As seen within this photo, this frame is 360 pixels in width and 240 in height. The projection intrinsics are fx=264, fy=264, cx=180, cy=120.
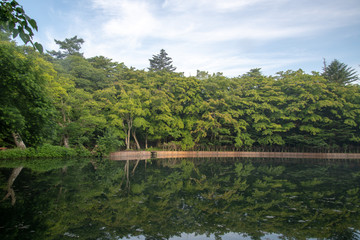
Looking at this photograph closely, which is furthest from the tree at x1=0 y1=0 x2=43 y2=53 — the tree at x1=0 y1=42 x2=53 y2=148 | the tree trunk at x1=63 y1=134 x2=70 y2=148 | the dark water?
the tree trunk at x1=63 y1=134 x2=70 y2=148

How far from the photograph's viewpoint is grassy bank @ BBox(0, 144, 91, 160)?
19.9 meters

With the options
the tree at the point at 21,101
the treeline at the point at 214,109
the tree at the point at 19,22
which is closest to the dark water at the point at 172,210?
the tree at the point at 21,101

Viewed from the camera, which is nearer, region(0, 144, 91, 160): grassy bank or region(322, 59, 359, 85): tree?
region(0, 144, 91, 160): grassy bank

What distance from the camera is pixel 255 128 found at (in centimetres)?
3350

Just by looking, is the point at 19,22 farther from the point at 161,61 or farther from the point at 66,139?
the point at 161,61

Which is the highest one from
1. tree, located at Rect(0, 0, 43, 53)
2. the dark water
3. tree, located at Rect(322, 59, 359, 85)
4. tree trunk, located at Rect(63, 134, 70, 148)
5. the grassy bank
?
tree, located at Rect(322, 59, 359, 85)

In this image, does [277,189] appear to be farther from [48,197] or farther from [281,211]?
[48,197]

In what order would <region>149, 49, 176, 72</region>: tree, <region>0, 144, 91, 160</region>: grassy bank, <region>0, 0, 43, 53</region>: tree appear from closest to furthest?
<region>0, 0, 43, 53</region>: tree
<region>0, 144, 91, 160</region>: grassy bank
<region>149, 49, 176, 72</region>: tree

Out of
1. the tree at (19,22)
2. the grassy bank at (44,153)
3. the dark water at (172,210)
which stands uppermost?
the tree at (19,22)

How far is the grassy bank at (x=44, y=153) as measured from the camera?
19922 mm

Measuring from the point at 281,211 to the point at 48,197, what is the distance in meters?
6.64

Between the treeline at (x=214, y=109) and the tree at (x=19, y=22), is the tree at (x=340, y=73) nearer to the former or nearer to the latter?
the treeline at (x=214, y=109)

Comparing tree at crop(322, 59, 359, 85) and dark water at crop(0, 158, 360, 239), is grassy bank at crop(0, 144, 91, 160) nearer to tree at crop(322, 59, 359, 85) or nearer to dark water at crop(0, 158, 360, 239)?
dark water at crop(0, 158, 360, 239)

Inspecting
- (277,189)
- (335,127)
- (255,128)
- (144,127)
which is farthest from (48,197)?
(335,127)
